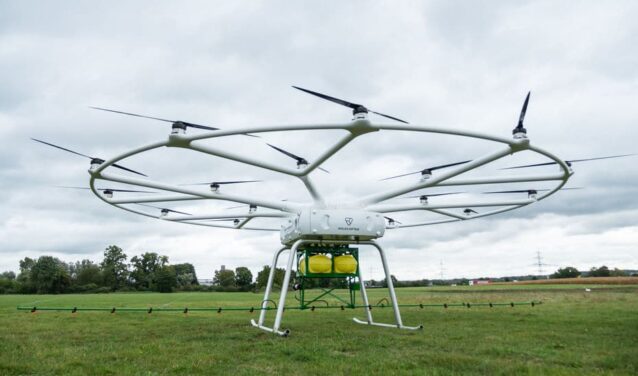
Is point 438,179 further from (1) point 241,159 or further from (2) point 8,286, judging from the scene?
(2) point 8,286

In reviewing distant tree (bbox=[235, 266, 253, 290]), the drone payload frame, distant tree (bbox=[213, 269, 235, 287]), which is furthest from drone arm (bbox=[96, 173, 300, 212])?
distant tree (bbox=[213, 269, 235, 287])

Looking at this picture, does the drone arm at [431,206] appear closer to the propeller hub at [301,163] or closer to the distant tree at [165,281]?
the propeller hub at [301,163]

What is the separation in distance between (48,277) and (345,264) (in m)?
84.7

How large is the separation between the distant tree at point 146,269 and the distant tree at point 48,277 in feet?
40.9

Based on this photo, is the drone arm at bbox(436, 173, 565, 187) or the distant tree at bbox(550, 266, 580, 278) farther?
the distant tree at bbox(550, 266, 580, 278)

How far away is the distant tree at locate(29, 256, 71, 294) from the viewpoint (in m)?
84.4

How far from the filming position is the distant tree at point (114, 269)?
9750cm

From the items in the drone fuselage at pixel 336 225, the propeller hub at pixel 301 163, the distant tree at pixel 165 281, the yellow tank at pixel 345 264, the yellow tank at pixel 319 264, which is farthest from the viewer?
the distant tree at pixel 165 281

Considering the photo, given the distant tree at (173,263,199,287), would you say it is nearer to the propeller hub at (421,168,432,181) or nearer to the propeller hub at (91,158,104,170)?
the propeller hub at (91,158,104,170)

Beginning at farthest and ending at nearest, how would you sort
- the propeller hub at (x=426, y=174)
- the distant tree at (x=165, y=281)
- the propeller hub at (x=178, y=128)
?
1. the distant tree at (x=165, y=281)
2. the propeller hub at (x=426, y=174)
3. the propeller hub at (x=178, y=128)

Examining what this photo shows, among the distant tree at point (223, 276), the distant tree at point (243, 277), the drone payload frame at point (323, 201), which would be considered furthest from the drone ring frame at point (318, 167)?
the distant tree at point (223, 276)

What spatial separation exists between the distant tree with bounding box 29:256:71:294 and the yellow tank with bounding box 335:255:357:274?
271ft

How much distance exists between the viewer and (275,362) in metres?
10.6

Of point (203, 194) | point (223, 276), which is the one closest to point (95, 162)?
point (203, 194)
